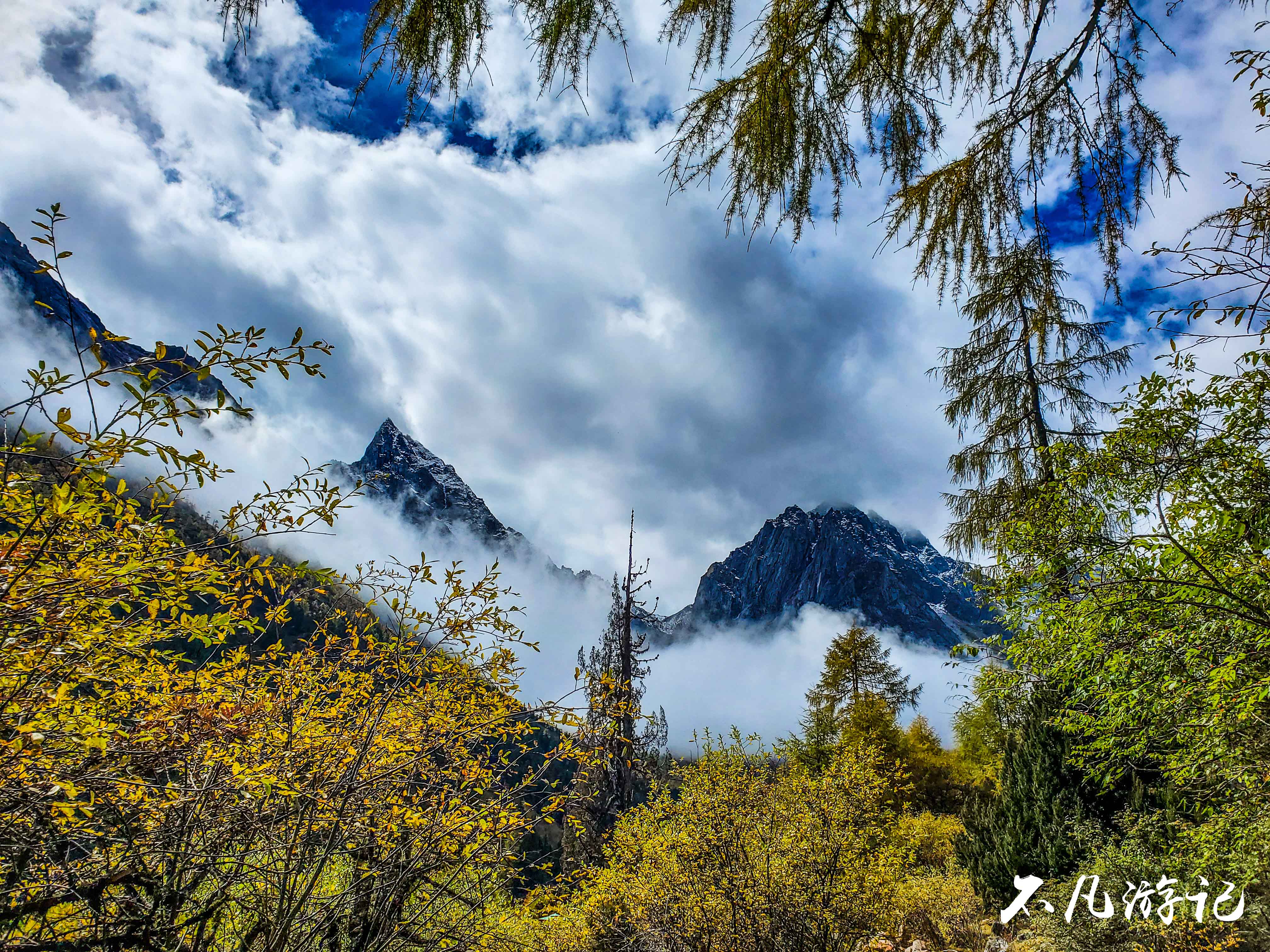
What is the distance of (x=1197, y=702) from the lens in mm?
4844

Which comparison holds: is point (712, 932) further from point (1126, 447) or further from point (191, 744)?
point (1126, 447)

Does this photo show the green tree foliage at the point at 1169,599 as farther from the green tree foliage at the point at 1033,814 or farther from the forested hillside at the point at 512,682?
the green tree foliage at the point at 1033,814

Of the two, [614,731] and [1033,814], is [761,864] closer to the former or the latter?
[614,731]

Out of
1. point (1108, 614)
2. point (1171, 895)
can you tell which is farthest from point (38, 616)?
point (1171, 895)

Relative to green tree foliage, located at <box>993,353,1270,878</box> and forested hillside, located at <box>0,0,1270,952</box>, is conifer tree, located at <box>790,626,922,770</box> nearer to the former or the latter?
forested hillside, located at <box>0,0,1270,952</box>

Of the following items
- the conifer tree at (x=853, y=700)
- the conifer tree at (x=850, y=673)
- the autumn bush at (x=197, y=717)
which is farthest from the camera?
the conifer tree at (x=850, y=673)

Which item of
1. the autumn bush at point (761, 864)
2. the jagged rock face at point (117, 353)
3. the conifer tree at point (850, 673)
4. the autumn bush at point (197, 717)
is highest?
the conifer tree at point (850, 673)

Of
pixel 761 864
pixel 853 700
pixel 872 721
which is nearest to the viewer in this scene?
pixel 761 864

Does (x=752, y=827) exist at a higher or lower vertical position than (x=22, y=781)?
lower

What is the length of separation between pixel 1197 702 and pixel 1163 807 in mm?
5567

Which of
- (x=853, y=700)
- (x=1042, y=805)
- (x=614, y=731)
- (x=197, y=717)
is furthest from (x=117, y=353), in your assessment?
(x=853, y=700)

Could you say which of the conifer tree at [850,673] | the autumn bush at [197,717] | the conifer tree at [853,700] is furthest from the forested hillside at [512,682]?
the conifer tree at [850,673]

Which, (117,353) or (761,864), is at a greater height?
(117,353)

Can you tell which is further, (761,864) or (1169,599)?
(761,864)
